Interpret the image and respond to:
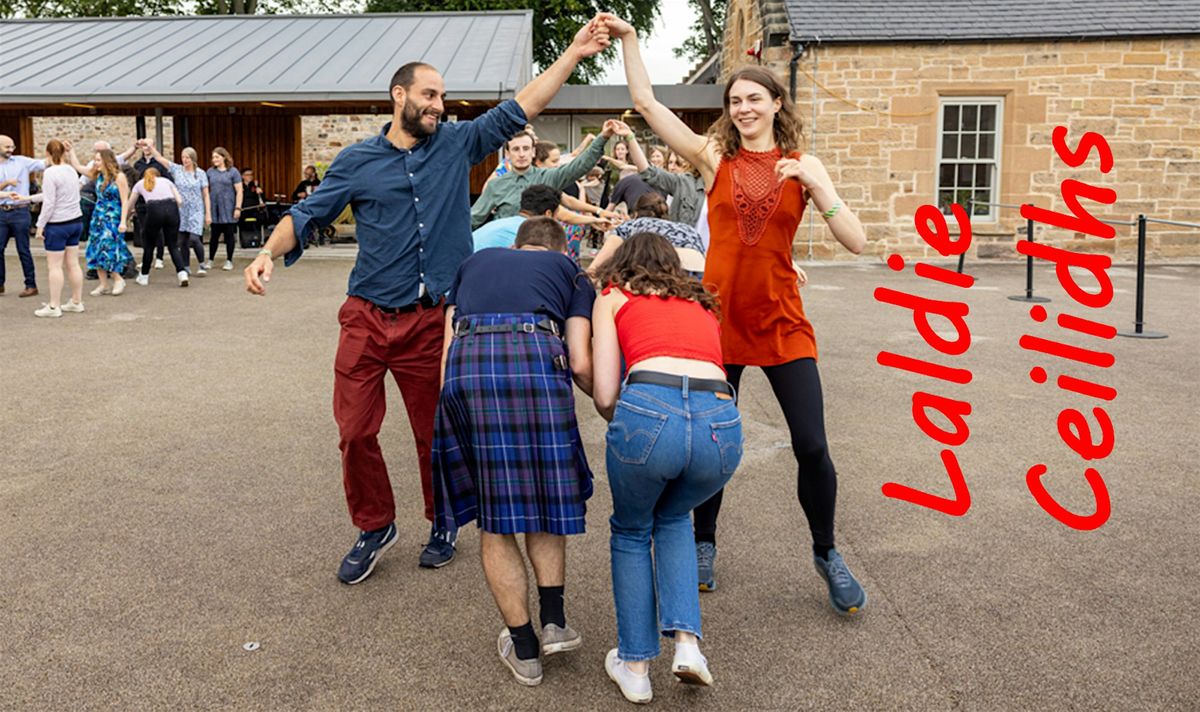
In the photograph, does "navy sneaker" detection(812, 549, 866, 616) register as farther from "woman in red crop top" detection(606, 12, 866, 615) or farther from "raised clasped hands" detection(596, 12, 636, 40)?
"raised clasped hands" detection(596, 12, 636, 40)

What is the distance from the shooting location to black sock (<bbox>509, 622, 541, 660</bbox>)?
10.7ft

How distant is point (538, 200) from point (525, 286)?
190cm

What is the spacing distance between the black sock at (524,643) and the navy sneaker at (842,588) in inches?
43.5

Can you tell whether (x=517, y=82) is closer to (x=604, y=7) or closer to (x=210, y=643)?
(x=210, y=643)

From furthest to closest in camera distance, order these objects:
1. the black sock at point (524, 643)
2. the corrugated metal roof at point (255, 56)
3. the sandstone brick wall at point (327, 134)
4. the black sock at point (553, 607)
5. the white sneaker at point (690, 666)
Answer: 1. the sandstone brick wall at point (327, 134)
2. the corrugated metal roof at point (255, 56)
3. the black sock at point (553, 607)
4. the black sock at point (524, 643)
5. the white sneaker at point (690, 666)

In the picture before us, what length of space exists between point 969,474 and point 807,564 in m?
1.69

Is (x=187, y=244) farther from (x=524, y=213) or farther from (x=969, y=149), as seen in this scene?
(x=969, y=149)

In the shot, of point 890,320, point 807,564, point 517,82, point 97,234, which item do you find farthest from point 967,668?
point 517,82

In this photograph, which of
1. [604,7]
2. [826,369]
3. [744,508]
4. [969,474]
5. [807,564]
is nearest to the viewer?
[807,564]

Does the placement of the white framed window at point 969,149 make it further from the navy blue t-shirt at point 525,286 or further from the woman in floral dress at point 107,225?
the navy blue t-shirt at point 525,286

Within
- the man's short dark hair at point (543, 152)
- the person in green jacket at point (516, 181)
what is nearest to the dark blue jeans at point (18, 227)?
the person in green jacket at point (516, 181)

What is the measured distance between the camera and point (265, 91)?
56.6 ft

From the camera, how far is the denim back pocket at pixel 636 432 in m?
3.04

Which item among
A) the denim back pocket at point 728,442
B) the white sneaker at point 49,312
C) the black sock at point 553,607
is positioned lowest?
the black sock at point 553,607
